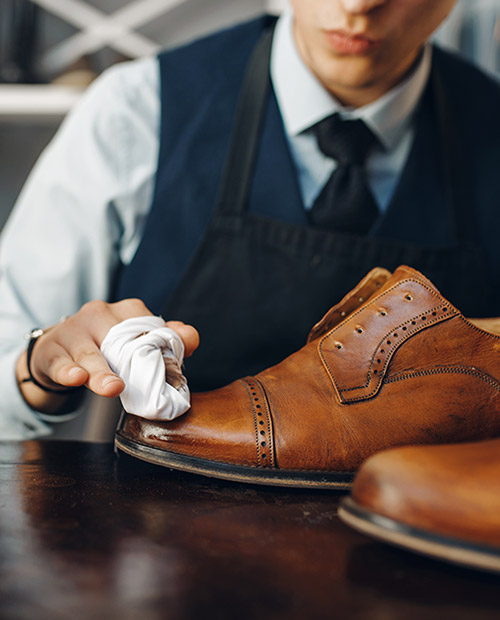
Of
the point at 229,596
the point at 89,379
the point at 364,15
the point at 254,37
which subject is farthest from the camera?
the point at 254,37

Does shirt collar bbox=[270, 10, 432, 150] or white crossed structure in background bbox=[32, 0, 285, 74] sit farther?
white crossed structure in background bbox=[32, 0, 285, 74]

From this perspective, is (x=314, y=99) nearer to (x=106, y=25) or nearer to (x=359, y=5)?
(x=359, y=5)

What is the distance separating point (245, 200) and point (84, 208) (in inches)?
9.8

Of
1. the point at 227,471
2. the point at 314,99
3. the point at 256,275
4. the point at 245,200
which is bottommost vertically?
the point at 227,471

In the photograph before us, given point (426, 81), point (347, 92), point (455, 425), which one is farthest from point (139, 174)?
point (455, 425)

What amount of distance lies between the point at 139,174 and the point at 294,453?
595 mm

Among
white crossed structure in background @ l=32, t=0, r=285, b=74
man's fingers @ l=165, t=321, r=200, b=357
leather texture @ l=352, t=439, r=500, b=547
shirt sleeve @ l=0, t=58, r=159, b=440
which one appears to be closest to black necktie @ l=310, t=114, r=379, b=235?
shirt sleeve @ l=0, t=58, r=159, b=440

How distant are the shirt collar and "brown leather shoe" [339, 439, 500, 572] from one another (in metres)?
0.65

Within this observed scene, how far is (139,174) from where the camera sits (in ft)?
3.18

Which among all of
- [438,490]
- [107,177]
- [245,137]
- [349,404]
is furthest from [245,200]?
[438,490]

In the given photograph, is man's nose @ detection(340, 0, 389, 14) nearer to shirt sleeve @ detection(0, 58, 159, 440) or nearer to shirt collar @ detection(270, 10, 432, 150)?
shirt collar @ detection(270, 10, 432, 150)

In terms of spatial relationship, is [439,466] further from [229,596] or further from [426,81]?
[426,81]

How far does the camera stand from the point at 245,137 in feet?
3.04

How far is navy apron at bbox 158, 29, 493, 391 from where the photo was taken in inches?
34.5
